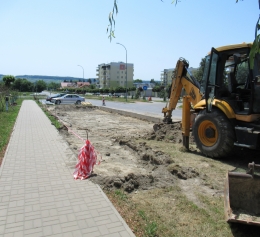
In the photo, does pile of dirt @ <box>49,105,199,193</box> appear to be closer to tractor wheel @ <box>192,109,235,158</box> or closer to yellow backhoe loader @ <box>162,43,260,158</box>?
tractor wheel @ <box>192,109,235,158</box>

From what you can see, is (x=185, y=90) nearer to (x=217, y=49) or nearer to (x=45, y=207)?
(x=217, y=49)

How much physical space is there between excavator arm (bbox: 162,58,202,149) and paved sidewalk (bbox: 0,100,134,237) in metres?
3.58

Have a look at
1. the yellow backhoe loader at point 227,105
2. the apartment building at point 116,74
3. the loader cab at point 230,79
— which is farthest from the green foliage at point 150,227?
the apartment building at point 116,74

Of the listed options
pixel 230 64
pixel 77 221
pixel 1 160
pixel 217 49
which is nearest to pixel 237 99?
pixel 230 64

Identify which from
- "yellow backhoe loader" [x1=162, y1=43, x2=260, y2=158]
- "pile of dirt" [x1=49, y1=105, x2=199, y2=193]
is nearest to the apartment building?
"pile of dirt" [x1=49, y1=105, x2=199, y2=193]

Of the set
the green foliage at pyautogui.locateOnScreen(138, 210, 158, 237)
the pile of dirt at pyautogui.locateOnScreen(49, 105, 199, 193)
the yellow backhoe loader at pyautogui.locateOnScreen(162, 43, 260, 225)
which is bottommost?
the pile of dirt at pyautogui.locateOnScreen(49, 105, 199, 193)

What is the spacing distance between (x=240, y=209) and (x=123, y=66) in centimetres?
14354

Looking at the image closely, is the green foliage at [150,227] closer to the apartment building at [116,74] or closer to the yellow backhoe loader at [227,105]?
the yellow backhoe loader at [227,105]

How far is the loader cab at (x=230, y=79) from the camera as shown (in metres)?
6.81

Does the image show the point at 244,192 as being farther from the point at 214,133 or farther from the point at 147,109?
the point at 147,109

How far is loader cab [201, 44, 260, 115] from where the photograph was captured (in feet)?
22.3

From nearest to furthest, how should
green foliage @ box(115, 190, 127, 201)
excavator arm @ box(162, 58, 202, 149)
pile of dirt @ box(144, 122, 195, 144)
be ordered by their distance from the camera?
green foliage @ box(115, 190, 127, 201) < excavator arm @ box(162, 58, 202, 149) < pile of dirt @ box(144, 122, 195, 144)

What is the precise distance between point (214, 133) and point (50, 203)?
4642 mm

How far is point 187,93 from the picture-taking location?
9648mm
